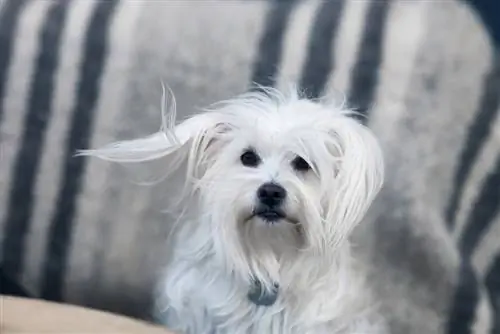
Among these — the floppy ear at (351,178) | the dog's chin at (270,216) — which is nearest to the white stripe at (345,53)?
the floppy ear at (351,178)

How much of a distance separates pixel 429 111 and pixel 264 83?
23cm

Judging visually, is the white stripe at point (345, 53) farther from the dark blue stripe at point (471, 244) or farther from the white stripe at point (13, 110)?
the white stripe at point (13, 110)

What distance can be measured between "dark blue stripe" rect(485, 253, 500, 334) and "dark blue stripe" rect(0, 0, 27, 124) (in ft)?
2.36

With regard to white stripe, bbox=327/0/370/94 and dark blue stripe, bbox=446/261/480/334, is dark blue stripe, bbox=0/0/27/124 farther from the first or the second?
dark blue stripe, bbox=446/261/480/334

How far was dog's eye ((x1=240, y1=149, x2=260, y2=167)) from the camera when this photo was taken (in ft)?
3.94

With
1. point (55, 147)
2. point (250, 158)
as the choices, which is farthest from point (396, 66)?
point (55, 147)

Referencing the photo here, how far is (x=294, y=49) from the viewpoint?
4.38 feet

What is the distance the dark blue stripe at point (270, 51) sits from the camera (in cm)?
134

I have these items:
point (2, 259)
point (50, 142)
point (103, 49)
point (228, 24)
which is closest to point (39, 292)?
point (2, 259)

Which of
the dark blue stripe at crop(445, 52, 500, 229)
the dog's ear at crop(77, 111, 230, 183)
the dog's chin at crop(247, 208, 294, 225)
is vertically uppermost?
the dark blue stripe at crop(445, 52, 500, 229)

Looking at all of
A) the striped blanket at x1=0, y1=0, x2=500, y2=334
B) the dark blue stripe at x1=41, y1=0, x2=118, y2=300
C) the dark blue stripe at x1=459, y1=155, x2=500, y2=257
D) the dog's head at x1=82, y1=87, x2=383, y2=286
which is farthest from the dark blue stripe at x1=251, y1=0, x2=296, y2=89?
the dark blue stripe at x1=459, y1=155, x2=500, y2=257

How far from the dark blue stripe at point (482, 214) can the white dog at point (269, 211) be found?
18cm

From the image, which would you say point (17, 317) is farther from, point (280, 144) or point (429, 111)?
point (429, 111)

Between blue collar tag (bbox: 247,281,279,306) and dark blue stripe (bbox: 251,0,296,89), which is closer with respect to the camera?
blue collar tag (bbox: 247,281,279,306)
